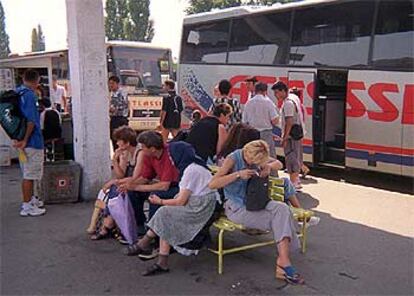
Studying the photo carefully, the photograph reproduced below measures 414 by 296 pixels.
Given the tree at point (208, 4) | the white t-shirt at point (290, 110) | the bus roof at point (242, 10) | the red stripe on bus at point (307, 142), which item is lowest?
the red stripe on bus at point (307, 142)

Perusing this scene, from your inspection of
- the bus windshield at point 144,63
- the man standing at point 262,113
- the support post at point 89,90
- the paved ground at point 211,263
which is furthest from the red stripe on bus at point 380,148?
the bus windshield at point 144,63

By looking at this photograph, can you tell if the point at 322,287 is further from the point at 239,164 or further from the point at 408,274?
the point at 239,164

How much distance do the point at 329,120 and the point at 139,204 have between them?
17.0 feet

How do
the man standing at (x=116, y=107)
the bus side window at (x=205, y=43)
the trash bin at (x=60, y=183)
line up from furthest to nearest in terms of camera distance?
the bus side window at (x=205, y=43)
the man standing at (x=116, y=107)
the trash bin at (x=60, y=183)

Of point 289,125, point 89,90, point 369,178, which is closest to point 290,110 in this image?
point 289,125

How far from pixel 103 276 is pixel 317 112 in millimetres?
5874

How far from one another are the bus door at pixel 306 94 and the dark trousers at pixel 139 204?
4633 mm

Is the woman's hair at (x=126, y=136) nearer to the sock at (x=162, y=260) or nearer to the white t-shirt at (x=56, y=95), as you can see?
the sock at (x=162, y=260)

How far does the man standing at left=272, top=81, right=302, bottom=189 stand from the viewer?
7.73m

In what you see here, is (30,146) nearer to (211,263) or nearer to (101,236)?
(101,236)

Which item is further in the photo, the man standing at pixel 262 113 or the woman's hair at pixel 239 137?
the man standing at pixel 262 113

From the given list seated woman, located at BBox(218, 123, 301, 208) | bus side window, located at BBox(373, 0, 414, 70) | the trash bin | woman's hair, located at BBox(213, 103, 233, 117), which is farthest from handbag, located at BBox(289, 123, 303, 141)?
the trash bin

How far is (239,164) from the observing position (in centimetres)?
456

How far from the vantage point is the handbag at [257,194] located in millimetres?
4453
